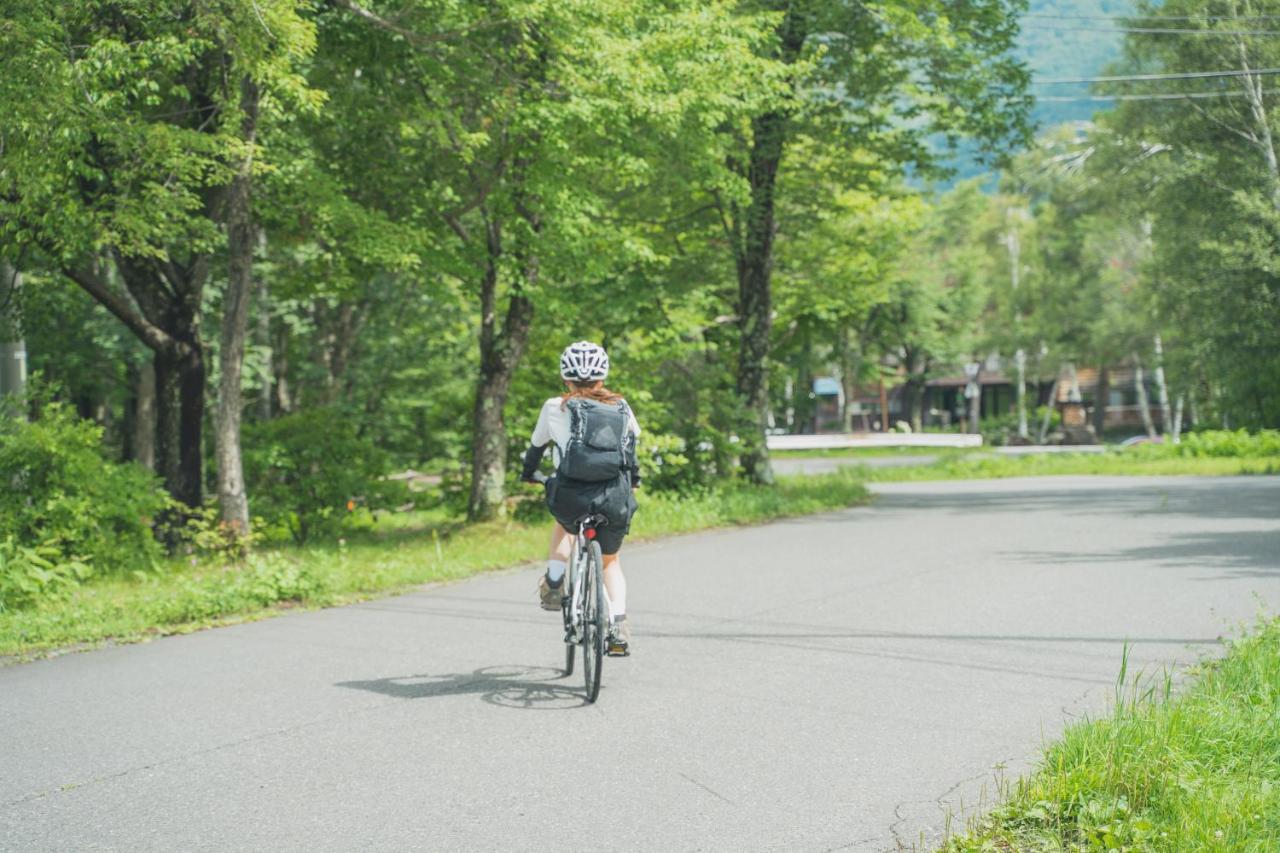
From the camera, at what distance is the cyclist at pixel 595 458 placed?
7.12 metres

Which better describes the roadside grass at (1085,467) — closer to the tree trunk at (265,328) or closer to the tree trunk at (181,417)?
the tree trunk at (265,328)

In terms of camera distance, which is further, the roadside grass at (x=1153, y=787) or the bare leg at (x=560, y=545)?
the bare leg at (x=560, y=545)

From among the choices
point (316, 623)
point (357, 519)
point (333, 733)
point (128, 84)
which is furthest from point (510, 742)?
point (357, 519)

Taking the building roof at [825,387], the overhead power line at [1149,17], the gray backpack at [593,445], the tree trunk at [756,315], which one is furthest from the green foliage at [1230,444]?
Answer: the building roof at [825,387]

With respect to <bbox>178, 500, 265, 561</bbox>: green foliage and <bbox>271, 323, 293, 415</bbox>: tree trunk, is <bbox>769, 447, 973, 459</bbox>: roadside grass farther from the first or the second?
<bbox>178, 500, 265, 561</bbox>: green foliage

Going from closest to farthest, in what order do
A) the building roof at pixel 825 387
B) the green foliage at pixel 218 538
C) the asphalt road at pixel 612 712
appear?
1. the asphalt road at pixel 612 712
2. the green foliage at pixel 218 538
3. the building roof at pixel 825 387

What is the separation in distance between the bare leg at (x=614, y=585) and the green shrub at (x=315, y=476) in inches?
436

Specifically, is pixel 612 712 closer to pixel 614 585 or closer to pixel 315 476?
pixel 614 585

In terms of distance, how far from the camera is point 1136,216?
1588 inches

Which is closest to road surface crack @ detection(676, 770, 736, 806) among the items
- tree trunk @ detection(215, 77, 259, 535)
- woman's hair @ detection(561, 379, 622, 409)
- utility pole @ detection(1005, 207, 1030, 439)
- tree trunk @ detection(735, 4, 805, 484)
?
woman's hair @ detection(561, 379, 622, 409)

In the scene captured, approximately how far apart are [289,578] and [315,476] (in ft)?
22.5

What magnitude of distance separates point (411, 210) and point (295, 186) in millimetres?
2467

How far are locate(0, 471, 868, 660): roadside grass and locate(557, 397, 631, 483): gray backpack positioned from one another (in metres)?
4.52

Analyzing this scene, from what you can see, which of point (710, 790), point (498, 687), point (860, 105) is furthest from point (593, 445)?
point (860, 105)
